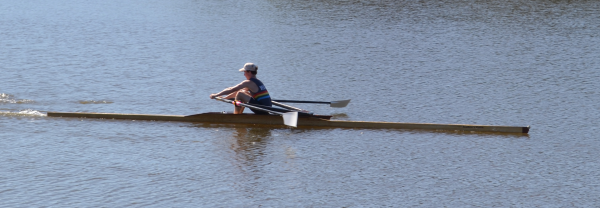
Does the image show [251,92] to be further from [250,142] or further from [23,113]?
[23,113]

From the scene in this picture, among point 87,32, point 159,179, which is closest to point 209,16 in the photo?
point 87,32

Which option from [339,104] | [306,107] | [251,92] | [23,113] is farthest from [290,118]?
[23,113]

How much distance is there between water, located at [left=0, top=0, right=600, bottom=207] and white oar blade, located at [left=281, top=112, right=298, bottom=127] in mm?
181

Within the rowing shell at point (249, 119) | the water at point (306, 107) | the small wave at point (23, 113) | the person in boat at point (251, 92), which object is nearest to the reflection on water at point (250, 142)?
the water at point (306, 107)

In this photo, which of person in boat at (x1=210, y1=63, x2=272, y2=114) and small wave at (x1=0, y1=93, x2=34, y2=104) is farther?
small wave at (x1=0, y1=93, x2=34, y2=104)

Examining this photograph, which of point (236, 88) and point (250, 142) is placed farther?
point (236, 88)

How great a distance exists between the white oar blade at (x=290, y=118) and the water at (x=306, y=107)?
0.18 meters

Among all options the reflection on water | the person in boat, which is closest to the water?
the reflection on water

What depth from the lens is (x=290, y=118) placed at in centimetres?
1377

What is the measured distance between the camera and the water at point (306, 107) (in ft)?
34.1

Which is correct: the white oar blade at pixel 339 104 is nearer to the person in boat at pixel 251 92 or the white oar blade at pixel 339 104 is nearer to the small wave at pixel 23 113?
the person in boat at pixel 251 92

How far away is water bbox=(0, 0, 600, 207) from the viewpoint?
10.4m

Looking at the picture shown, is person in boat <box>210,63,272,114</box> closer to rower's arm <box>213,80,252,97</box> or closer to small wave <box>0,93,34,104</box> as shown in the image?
rower's arm <box>213,80,252,97</box>

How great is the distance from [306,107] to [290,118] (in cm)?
241
